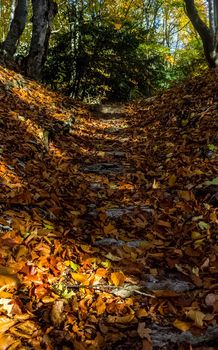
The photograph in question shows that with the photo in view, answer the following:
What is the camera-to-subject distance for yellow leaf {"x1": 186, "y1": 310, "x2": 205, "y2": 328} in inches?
102

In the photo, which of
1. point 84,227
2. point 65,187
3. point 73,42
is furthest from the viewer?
point 73,42

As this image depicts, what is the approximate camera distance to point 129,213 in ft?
14.4

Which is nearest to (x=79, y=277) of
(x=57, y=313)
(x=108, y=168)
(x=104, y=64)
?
(x=57, y=313)

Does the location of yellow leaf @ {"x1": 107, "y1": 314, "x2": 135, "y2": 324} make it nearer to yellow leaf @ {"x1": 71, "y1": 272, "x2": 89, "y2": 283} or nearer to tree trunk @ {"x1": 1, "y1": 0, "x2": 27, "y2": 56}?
yellow leaf @ {"x1": 71, "y1": 272, "x2": 89, "y2": 283}

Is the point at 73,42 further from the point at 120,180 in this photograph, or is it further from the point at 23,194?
the point at 23,194

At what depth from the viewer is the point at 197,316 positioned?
2.64 metres

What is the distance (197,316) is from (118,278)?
0.73m

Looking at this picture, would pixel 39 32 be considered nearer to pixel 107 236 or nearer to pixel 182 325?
pixel 107 236

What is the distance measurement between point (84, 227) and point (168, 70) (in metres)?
14.0

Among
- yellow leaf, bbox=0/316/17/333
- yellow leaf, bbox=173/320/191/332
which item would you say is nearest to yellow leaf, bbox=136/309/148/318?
yellow leaf, bbox=173/320/191/332

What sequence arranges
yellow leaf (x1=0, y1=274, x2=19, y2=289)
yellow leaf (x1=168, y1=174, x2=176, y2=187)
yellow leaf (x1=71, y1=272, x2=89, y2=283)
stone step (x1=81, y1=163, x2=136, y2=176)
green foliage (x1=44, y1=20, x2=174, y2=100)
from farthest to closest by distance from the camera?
1. green foliage (x1=44, y1=20, x2=174, y2=100)
2. stone step (x1=81, y1=163, x2=136, y2=176)
3. yellow leaf (x1=168, y1=174, x2=176, y2=187)
4. yellow leaf (x1=71, y1=272, x2=89, y2=283)
5. yellow leaf (x1=0, y1=274, x2=19, y2=289)

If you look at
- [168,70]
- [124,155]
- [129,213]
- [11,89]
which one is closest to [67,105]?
[11,89]

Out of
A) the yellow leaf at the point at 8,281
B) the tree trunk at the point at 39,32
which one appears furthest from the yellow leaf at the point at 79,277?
the tree trunk at the point at 39,32

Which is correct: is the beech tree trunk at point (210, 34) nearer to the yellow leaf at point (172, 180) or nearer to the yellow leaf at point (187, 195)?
the yellow leaf at point (172, 180)
